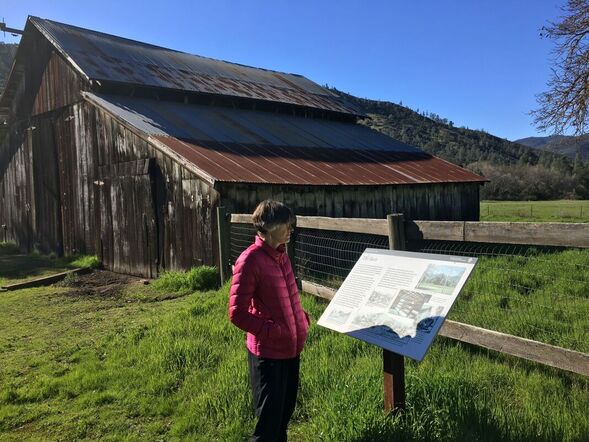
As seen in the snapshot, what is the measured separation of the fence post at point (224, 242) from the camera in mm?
8789

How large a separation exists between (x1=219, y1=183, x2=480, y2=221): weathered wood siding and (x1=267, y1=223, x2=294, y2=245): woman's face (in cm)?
688

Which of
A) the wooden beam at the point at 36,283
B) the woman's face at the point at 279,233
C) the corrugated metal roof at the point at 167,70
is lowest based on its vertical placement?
the wooden beam at the point at 36,283

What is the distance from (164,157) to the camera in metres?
11.3

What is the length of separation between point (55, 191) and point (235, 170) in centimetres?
930

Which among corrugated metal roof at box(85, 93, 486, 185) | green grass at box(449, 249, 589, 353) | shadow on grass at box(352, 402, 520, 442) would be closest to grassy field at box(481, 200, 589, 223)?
corrugated metal roof at box(85, 93, 486, 185)

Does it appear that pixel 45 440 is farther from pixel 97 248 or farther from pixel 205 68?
pixel 205 68

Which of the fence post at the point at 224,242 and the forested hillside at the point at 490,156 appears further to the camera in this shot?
the forested hillside at the point at 490,156

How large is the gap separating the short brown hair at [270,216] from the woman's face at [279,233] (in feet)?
0.07

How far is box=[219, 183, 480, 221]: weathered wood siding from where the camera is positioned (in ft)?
34.1

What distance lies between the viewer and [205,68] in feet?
65.8

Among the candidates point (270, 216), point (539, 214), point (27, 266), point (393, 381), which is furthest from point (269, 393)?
point (539, 214)

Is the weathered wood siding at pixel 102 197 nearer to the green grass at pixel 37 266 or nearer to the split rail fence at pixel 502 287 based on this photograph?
the green grass at pixel 37 266

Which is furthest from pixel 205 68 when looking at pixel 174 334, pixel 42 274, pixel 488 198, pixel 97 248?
pixel 488 198

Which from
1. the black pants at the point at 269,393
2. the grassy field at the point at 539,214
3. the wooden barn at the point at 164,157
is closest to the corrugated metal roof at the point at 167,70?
the wooden barn at the point at 164,157
